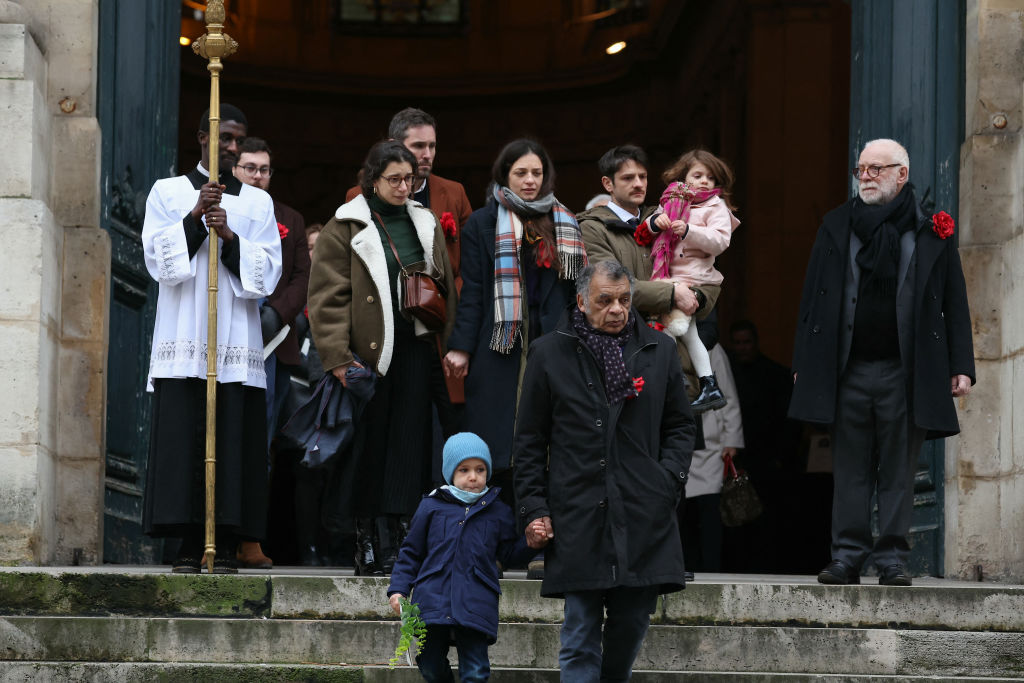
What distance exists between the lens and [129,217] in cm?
944

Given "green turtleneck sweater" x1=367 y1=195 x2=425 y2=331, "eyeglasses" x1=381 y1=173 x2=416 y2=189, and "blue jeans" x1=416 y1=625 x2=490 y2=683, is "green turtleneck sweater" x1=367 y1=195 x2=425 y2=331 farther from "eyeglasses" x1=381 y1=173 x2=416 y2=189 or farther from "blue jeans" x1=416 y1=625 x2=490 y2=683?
"blue jeans" x1=416 y1=625 x2=490 y2=683

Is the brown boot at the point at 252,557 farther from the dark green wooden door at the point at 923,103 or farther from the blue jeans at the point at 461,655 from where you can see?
the dark green wooden door at the point at 923,103

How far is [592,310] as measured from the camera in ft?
21.0

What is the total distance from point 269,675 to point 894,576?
2.67 m

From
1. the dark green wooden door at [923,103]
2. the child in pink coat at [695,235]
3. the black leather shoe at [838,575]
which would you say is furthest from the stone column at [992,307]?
the child in pink coat at [695,235]

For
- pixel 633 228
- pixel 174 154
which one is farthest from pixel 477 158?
pixel 633 228

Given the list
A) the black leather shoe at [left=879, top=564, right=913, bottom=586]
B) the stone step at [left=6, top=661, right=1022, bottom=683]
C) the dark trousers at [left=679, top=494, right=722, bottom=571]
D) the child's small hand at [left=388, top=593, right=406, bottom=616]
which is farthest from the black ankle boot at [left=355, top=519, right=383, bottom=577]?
the dark trousers at [left=679, top=494, right=722, bottom=571]

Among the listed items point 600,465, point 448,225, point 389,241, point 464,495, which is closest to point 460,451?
point 464,495

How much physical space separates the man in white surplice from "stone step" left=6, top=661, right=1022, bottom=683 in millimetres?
1096

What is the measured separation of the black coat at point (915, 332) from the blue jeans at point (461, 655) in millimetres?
2171

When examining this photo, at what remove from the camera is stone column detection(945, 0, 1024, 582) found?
8.83 metres

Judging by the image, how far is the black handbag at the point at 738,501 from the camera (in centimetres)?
1035

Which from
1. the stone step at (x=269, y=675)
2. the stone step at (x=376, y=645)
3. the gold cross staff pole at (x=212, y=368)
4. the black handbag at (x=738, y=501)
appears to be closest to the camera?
the stone step at (x=269, y=675)

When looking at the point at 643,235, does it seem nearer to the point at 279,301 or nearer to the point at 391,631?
the point at 279,301
